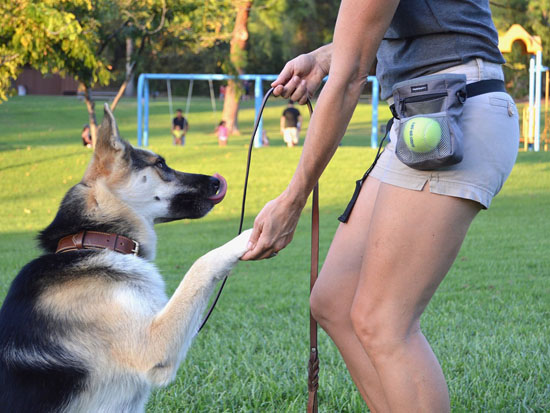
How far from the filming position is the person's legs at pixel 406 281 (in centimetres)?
221

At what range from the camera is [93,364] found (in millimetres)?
2762

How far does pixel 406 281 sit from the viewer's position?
225cm

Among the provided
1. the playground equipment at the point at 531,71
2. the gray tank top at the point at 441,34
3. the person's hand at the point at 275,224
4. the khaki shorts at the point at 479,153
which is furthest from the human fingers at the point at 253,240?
the playground equipment at the point at 531,71

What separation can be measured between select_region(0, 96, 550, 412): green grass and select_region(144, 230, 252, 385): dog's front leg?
0.91m

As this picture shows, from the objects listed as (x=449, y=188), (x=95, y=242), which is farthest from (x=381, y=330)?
(x=95, y=242)

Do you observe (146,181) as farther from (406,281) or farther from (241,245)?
(406,281)

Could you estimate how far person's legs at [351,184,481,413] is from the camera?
221 cm

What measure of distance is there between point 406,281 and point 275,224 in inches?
20.6

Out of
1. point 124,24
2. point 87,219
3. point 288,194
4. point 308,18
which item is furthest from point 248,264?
point 308,18

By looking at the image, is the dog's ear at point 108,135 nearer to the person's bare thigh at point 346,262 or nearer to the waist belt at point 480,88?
the person's bare thigh at point 346,262

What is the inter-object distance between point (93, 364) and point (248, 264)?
24.2 feet

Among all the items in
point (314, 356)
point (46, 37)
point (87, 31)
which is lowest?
point (314, 356)

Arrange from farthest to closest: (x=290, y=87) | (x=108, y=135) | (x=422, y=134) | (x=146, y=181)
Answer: (x=146, y=181) < (x=108, y=135) < (x=290, y=87) < (x=422, y=134)

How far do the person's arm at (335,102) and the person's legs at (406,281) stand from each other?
26 cm
